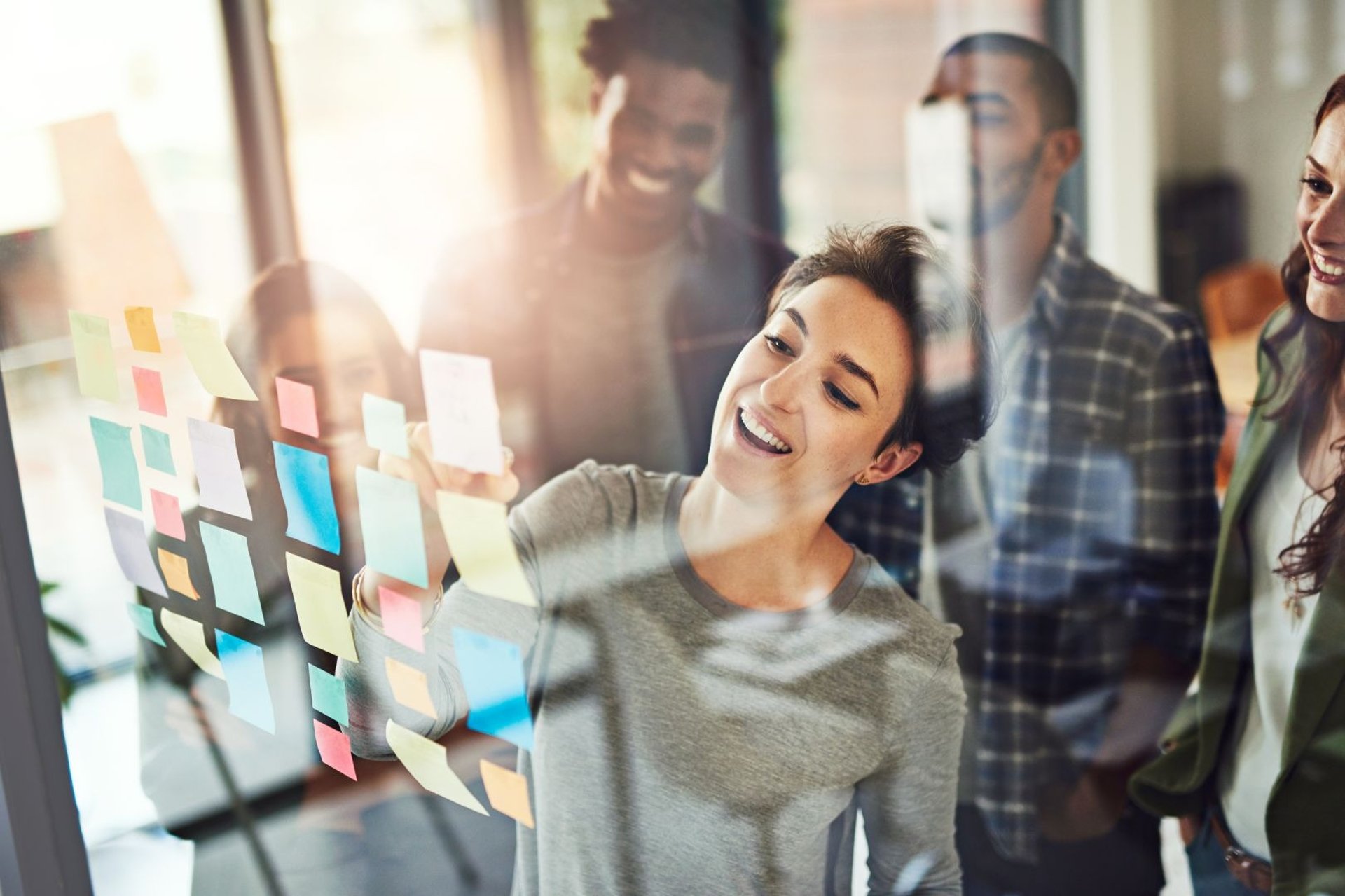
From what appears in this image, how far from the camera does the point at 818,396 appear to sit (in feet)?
3.23

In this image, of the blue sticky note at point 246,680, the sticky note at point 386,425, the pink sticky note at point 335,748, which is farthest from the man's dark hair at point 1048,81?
the blue sticky note at point 246,680

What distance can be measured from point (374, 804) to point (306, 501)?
376 millimetres

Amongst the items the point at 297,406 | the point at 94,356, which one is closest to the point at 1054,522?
the point at 297,406

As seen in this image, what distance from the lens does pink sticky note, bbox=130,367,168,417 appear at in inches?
61.7

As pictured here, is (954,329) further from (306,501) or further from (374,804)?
(374,804)

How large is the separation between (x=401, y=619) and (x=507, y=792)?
0.72ft

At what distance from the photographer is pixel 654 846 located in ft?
3.82

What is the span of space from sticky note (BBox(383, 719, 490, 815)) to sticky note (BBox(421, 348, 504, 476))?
33cm

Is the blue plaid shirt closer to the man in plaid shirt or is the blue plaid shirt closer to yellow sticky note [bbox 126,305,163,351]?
the man in plaid shirt

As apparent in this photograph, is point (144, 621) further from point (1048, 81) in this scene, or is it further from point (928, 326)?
point (1048, 81)

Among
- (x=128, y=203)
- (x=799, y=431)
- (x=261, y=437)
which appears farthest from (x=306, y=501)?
(x=799, y=431)

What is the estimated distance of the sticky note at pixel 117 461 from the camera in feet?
5.47

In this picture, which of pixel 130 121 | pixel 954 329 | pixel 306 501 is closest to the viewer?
pixel 954 329

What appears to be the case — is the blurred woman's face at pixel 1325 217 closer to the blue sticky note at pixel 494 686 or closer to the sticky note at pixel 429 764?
the blue sticky note at pixel 494 686
